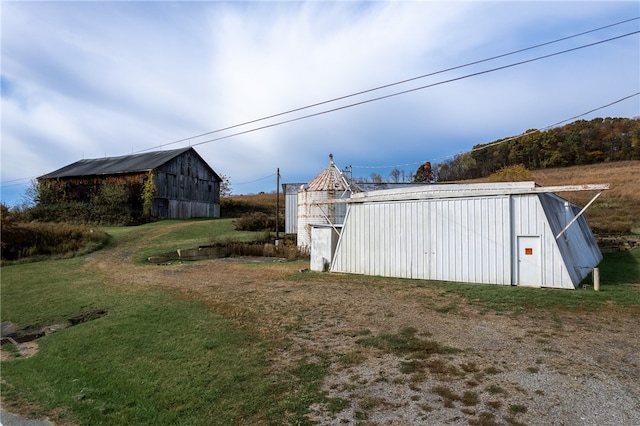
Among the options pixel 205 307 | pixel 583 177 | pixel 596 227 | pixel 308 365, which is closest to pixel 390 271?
pixel 205 307

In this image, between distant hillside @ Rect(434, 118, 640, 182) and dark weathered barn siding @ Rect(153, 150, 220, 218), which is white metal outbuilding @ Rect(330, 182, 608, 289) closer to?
dark weathered barn siding @ Rect(153, 150, 220, 218)

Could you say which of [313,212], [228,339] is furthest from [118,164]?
[228,339]

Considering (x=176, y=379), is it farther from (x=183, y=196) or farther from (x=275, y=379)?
(x=183, y=196)

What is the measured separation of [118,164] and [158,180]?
8162 millimetres

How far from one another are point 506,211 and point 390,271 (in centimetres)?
479

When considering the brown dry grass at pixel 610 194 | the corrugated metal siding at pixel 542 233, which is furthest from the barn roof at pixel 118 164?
the brown dry grass at pixel 610 194

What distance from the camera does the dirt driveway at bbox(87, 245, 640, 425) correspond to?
4.77m

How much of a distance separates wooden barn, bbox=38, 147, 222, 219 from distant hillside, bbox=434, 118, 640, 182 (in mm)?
38470

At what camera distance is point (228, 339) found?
26.2ft

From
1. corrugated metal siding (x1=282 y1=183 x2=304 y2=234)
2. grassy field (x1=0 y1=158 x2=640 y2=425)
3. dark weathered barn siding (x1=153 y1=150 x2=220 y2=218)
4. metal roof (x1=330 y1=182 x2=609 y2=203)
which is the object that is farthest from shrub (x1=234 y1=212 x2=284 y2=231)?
grassy field (x1=0 y1=158 x2=640 y2=425)

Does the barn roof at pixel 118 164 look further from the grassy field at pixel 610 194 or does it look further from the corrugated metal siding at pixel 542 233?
the grassy field at pixel 610 194

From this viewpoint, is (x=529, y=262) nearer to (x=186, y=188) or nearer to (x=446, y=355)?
(x=446, y=355)

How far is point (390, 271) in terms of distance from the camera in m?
15.4

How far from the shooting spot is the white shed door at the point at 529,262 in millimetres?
12500
